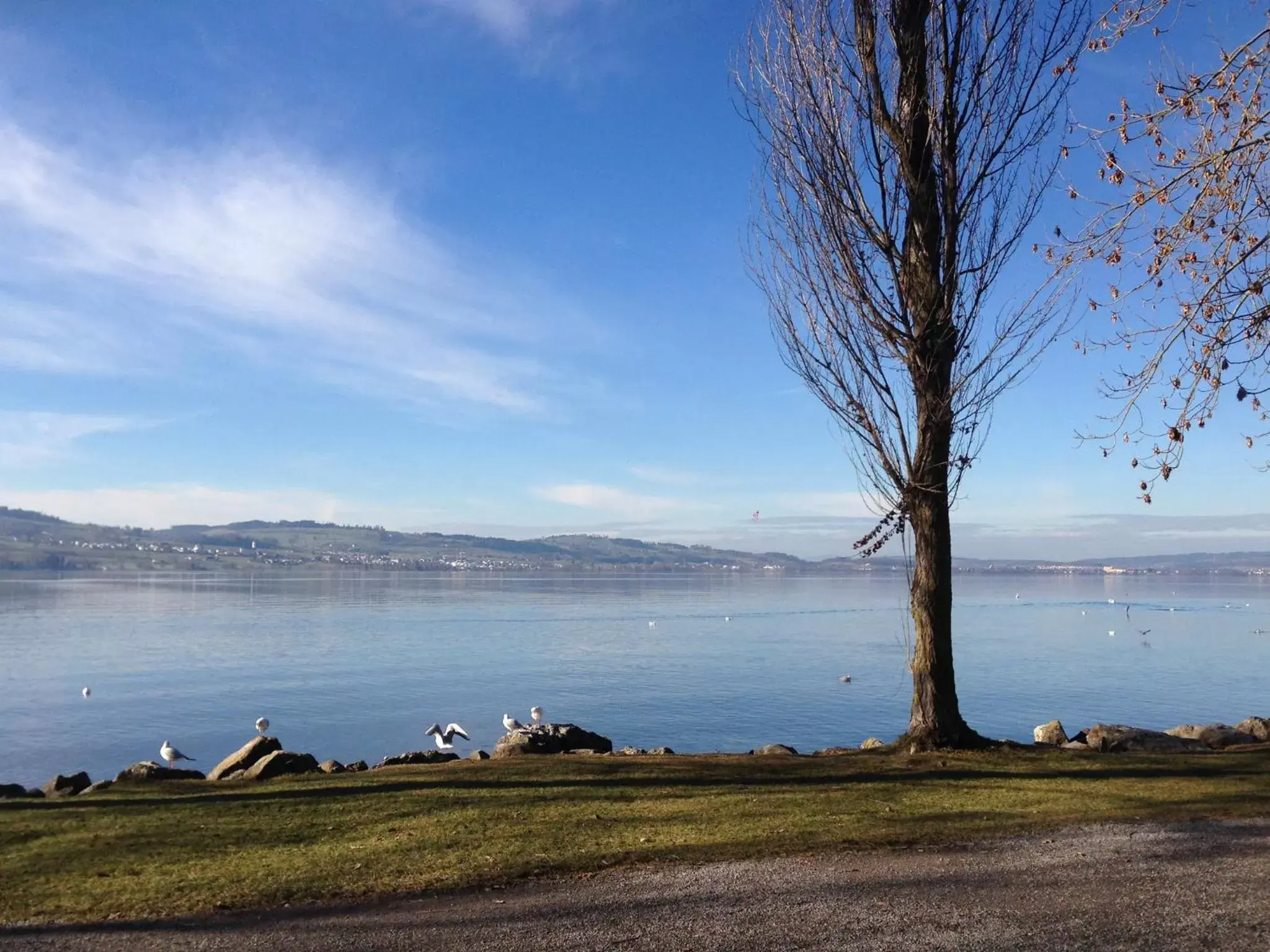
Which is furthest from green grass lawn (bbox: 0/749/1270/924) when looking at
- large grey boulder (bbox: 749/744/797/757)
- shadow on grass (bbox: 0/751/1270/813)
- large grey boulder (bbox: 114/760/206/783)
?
large grey boulder (bbox: 114/760/206/783)

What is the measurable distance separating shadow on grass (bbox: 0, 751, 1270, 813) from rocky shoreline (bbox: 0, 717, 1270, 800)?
1.24 metres

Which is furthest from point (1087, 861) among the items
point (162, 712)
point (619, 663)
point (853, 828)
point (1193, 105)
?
point (619, 663)

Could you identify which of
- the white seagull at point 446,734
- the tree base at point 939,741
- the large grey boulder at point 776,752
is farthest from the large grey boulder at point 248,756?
the white seagull at point 446,734

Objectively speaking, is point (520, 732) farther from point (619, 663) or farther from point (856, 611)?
point (856, 611)

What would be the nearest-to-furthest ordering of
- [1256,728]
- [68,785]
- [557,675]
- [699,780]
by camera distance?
[699,780], [68,785], [1256,728], [557,675]

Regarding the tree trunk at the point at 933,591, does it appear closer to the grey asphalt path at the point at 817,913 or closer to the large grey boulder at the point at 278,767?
the grey asphalt path at the point at 817,913

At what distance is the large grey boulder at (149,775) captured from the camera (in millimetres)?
11672

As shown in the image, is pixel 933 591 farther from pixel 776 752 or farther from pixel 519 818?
pixel 519 818

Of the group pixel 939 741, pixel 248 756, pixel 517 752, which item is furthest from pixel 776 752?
pixel 248 756

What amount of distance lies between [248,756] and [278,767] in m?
2.35

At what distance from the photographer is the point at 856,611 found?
82375 mm

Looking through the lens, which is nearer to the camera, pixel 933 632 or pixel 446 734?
pixel 933 632

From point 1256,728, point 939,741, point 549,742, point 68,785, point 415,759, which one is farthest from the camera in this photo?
point 1256,728

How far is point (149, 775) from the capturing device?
39.4 ft
